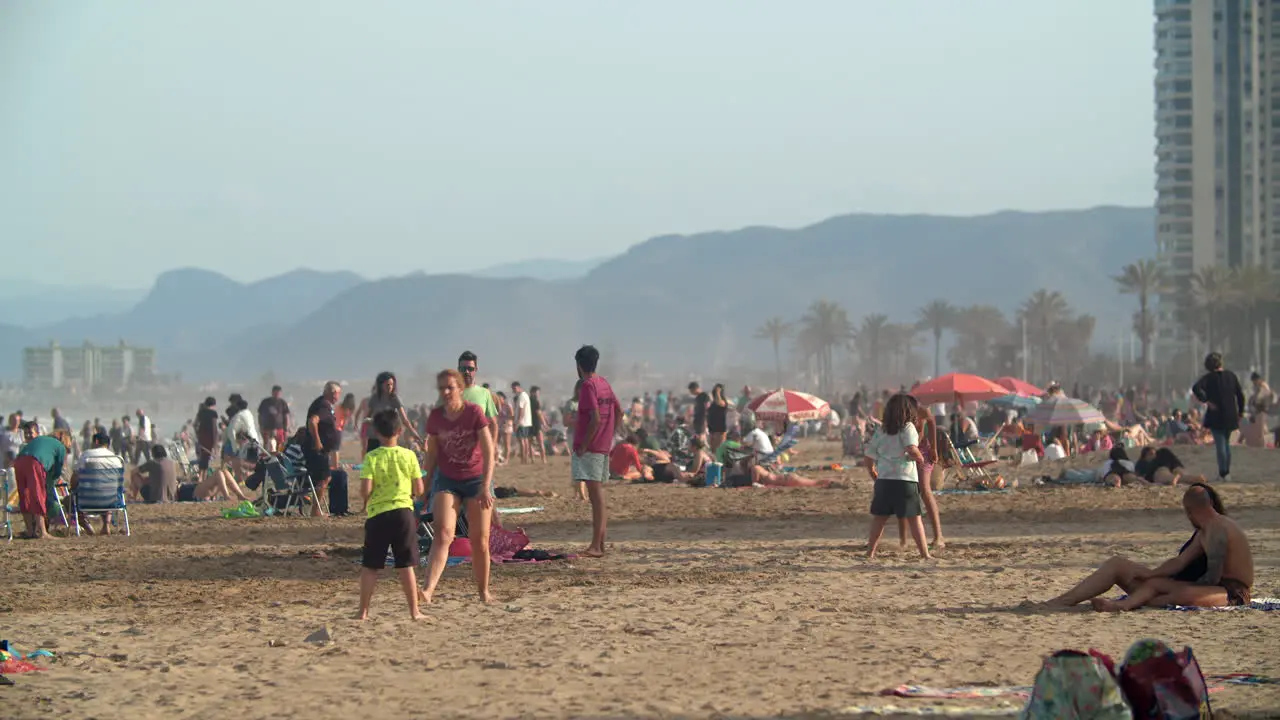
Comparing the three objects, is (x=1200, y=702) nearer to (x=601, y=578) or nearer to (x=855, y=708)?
(x=855, y=708)

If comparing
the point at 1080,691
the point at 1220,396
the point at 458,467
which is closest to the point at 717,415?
the point at 1220,396

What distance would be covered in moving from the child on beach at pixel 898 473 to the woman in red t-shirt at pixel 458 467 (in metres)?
3.46

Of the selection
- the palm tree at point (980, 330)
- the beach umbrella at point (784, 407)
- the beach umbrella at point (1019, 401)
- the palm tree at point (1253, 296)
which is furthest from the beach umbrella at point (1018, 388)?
the palm tree at point (980, 330)

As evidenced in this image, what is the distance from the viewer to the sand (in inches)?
257

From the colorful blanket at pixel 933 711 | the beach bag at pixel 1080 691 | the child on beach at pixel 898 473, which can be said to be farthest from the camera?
the child on beach at pixel 898 473

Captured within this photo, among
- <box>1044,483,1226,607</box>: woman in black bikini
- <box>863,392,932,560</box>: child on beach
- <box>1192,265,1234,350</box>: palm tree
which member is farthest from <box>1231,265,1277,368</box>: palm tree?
<box>1044,483,1226,607</box>: woman in black bikini

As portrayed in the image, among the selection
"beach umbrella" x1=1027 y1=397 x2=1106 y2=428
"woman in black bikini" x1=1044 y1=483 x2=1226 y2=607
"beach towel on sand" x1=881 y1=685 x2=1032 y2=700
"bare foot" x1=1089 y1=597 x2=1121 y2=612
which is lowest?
"beach towel on sand" x1=881 y1=685 x2=1032 y2=700

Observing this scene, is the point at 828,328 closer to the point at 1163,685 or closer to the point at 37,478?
A: the point at 37,478

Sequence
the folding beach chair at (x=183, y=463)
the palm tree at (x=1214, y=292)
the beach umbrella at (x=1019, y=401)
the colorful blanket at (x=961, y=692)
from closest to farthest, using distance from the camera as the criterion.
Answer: the colorful blanket at (x=961, y=692) < the folding beach chair at (x=183, y=463) < the beach umbrella at (x=1019, y=401) < the palm tree at (x=1214, y=292)

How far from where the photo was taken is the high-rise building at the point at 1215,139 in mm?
119625

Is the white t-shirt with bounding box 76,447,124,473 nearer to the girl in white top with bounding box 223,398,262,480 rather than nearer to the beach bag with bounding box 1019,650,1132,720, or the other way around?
the girl in white top with bounding box 223,398,262,480

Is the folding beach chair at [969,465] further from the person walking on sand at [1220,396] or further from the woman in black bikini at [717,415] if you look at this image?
the woman in black bikini at [717,415]

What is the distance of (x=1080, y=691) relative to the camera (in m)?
5.36

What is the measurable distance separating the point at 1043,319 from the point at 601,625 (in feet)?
365
